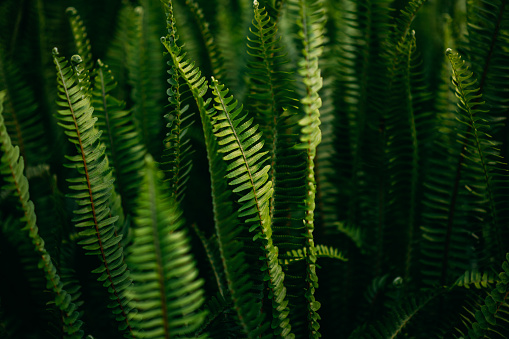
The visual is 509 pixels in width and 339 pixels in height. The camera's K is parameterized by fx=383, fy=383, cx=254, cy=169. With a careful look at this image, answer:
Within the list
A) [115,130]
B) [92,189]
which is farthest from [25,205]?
[115,130]

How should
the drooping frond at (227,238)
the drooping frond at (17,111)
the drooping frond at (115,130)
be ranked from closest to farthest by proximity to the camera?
1. the drooping frond at (227,238)
2. the drooping frond at (115,130)
3. the drooping frond at (17,111)

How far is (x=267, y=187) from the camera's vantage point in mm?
403

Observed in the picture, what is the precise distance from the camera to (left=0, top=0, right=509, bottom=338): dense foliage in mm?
394

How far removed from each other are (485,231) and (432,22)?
58cm

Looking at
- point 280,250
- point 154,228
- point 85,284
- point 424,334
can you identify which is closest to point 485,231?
point 424,334

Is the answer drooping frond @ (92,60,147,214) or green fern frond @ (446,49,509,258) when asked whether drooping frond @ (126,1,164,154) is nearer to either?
drooping frond @ (92,60,147,214)

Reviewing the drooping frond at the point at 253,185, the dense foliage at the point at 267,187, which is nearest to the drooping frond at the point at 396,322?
the dense foliage at the point at 267,187

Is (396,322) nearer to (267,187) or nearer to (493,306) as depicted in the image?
(493,306)

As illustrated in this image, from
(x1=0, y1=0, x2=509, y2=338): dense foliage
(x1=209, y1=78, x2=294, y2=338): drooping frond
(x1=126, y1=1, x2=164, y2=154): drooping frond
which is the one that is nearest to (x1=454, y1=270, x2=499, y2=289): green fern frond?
(x1=0, y1=0, x2=509, y2=338): dense foliage

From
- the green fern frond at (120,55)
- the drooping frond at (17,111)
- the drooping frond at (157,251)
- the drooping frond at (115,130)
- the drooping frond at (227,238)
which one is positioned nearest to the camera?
the drooping frond at (157,251)

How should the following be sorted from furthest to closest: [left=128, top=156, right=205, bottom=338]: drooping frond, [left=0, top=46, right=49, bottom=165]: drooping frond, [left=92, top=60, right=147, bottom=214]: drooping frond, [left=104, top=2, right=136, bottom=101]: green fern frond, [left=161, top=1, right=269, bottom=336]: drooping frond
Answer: [left=104, top=2, right=136, bottom=101]: green fern frond
[left=0, top=46, right=49, bottom=165]: drooping frond
[left=92, top=60, right=147, bottom=214]: drooping frond
[left=161, top=1, right=269, bottom=336]: drooping frond
[left=128, top=156, right=205, bottom=338]: drooping frond

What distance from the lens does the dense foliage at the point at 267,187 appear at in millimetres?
394

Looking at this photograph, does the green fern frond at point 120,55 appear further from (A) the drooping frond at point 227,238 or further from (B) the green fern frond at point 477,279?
(B) the green fern frond at point 477,279

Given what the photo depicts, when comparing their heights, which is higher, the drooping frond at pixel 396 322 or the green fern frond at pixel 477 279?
the green fern frond at pixel 477 279
